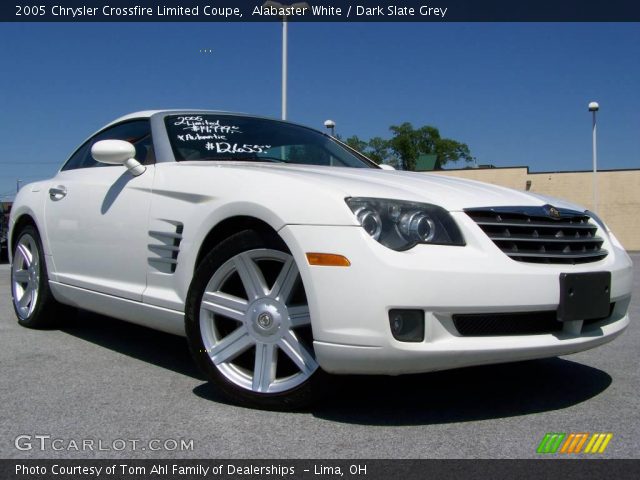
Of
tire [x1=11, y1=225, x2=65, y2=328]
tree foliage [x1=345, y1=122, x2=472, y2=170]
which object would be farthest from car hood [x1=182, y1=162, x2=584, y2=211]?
tree foliage [x1=345, y1=122, x2=472, y2=170]

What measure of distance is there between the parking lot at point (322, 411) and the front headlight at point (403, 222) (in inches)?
25.7

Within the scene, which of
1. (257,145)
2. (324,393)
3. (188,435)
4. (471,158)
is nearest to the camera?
(188,435)

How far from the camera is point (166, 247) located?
3.56 meters

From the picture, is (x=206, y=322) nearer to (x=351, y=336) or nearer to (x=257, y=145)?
(x=351, y=336)

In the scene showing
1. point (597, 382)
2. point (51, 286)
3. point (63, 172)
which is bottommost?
point (597, 382)

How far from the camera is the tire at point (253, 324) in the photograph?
2.96 meters

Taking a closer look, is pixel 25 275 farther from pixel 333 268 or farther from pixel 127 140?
pixel 333 268

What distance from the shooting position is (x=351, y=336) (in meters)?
2.71

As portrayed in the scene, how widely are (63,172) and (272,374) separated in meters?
2.80

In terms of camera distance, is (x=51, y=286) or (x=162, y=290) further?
(x=51, y=286)

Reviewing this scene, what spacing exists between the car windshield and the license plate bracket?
72.3 inches

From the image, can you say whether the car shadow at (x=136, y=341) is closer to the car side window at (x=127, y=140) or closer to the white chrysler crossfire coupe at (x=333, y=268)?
the white chrysler crossfire coupe at (x=333, y=268)
